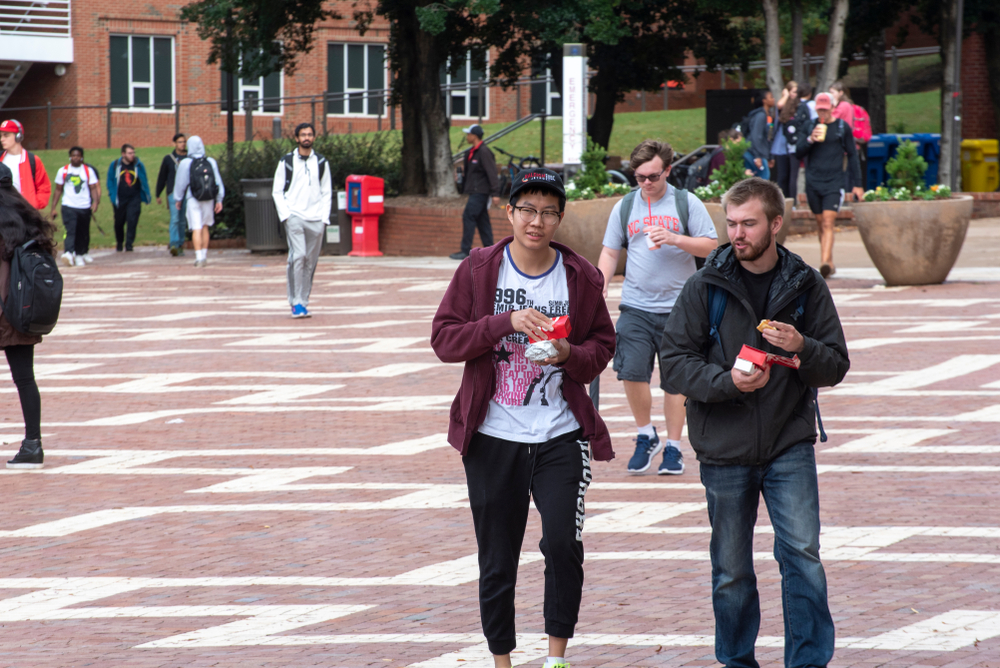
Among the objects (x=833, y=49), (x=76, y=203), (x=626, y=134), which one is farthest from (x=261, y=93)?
(x=833, y=49)

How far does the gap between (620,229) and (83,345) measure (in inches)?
284

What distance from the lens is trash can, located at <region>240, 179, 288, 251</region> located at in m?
23.7

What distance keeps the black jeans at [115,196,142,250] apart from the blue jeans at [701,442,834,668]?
21492 millimetres

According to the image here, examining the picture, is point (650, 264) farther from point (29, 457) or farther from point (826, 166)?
point (826, 166)

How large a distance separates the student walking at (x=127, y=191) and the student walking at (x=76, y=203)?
6.07 feet

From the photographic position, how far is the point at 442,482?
759 centimetres

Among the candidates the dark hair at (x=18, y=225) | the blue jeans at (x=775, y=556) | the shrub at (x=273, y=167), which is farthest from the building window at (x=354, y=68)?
the blue jeans at (x=775, y=556)

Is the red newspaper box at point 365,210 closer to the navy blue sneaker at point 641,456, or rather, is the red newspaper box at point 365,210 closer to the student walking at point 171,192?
the student walking at point 171,192

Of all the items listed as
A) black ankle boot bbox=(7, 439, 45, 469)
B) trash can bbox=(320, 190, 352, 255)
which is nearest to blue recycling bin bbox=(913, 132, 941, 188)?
trash can bbox=(320, 190, 352, 255)

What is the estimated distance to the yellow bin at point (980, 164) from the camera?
2733cm

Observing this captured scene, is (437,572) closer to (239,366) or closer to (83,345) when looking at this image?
(239,366)

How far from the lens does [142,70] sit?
43031 mm

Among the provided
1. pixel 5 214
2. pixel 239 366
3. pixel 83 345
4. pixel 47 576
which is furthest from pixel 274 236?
pixel 47 576

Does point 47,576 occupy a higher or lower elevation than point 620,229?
lower
